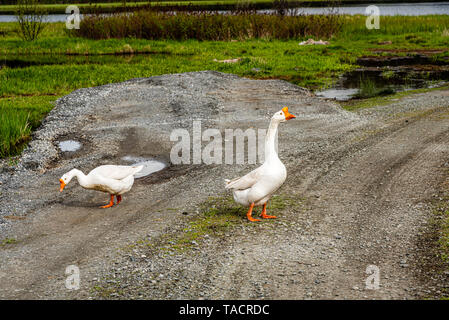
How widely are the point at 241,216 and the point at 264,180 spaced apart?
1.37 meters

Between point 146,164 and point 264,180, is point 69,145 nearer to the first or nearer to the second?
point 146,164

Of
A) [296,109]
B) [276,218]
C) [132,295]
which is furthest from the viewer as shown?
[296,109]

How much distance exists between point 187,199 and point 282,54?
78.3 ft

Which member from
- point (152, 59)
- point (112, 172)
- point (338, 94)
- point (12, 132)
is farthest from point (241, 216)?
point (152, 59)

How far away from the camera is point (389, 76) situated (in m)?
27.4

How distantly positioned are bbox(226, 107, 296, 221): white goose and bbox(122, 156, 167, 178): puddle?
4556mm

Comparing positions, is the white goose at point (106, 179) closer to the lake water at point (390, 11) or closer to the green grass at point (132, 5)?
the green grass at point (132, 5)

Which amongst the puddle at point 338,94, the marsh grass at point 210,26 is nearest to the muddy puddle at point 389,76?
the puddle at point 338,94

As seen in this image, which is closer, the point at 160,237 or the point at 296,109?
the point at 160,237

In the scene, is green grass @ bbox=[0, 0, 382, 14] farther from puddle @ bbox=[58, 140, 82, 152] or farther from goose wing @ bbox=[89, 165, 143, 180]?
goose wing @ bbox=[89, 165, 143, 180]
